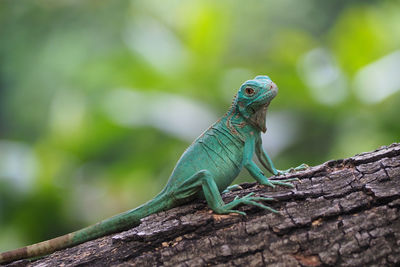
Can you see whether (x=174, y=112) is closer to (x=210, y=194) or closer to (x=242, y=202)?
(x=210, y=194)

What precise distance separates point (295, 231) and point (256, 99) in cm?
151

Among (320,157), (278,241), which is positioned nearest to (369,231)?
(278,241)

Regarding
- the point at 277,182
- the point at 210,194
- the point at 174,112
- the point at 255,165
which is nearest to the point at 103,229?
the point at 210,194

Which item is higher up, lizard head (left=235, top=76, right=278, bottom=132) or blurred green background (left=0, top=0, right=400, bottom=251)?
blurred green background (left=0, top=0, right=400, bottom=251)

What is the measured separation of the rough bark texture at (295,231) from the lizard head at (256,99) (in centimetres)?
85

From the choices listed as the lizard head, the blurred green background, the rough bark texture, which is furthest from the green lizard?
the blurred green background

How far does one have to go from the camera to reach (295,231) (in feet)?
11.8

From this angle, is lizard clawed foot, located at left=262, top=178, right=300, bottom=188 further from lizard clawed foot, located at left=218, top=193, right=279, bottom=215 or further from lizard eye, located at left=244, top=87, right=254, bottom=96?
lizard eye, located at left=244, top=87, right=254, bottom=96

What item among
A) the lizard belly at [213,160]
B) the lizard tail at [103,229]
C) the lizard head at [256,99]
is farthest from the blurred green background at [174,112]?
the lizard tail at [103,229]

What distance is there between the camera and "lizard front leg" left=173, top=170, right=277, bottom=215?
12.8 feet

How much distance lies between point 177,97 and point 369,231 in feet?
14.1

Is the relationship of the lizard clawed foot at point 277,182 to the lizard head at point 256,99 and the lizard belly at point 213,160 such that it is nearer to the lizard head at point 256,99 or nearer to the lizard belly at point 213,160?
the lizard belly at point 213,160

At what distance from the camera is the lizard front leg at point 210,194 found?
Result: 391 cm

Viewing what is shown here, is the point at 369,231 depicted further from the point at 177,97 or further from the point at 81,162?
the point at 81,162
